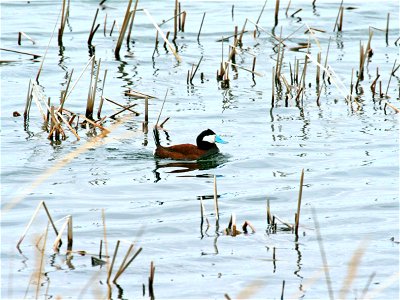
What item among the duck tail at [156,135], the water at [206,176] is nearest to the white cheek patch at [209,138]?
the water at [206,176]

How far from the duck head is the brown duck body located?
5 centimetres

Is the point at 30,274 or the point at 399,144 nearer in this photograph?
the point at 30,274

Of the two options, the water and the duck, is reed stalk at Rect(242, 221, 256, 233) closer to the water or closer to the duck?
the water

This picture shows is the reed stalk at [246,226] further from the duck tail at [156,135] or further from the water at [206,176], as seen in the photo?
the duck tail at [156,135]

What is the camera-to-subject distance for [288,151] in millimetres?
11422

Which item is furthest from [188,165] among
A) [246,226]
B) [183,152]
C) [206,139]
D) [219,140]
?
[246,226]

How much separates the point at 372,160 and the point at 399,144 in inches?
32.6

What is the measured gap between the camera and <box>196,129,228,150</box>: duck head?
1142 cm

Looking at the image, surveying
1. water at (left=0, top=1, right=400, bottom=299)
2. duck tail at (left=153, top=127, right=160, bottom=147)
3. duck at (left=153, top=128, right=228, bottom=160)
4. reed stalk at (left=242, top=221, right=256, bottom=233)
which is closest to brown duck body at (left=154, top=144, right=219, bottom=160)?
duck at (left=153, top=128, right=228, bottom=160)

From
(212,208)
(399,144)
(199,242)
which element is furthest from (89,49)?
(199,242)

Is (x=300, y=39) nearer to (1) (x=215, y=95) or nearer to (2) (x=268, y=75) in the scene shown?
(2) (x=268, y=75)

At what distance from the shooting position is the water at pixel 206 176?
715 cm

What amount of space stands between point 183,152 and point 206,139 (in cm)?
36

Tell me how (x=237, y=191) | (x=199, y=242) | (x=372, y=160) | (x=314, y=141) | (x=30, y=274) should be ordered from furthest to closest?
(x=314, y=141) < (x=372, y=160) < (x=237, y=191) < (x=199, y=242) < (x=30, y=274)
